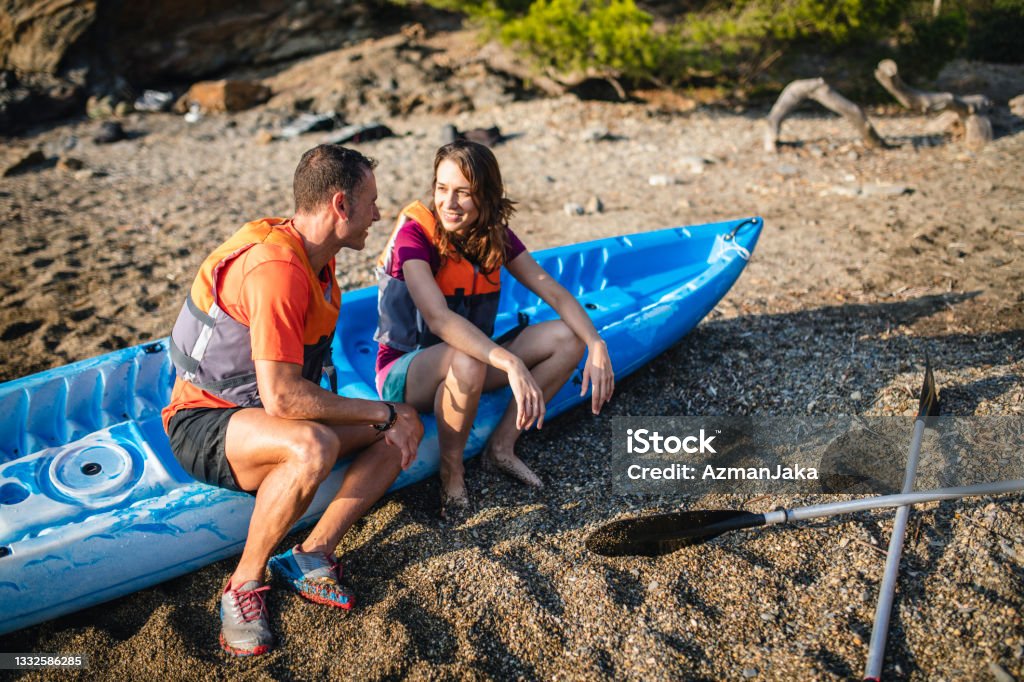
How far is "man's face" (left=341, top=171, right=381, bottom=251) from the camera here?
2.49m

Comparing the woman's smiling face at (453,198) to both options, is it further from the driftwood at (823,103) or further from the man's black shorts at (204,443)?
the driftwood at (823,103)

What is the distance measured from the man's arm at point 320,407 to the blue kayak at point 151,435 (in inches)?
16.1

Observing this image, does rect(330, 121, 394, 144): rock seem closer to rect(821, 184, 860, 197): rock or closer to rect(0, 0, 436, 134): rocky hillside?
rect(0, 0, 436, 134): rocky hillside

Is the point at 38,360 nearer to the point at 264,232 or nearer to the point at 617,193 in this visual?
the point at 264,232

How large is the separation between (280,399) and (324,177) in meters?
0.78

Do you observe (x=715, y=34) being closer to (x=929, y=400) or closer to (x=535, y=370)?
(x=929, y=400)

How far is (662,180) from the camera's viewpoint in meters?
7.25

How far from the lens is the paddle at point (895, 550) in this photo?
2.28m

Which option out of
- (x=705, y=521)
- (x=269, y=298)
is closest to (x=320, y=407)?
(x=269, y=298)

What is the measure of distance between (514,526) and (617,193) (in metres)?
4.78

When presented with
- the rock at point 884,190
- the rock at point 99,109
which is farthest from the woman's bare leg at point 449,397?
Result: the rock at point 99,109

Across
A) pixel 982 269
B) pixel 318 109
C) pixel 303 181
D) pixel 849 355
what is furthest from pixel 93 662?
pixel 318 109

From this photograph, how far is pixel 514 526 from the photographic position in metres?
2.96

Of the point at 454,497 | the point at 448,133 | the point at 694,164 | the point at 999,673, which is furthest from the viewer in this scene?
the point at 448,133
